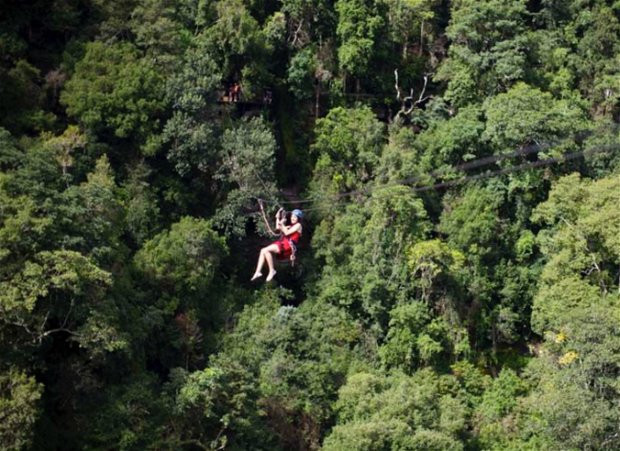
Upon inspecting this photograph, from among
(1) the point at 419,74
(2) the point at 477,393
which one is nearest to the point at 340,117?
(1) the point at 419,74

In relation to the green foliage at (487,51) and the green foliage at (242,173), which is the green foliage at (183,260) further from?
the green foliage at (487,51)

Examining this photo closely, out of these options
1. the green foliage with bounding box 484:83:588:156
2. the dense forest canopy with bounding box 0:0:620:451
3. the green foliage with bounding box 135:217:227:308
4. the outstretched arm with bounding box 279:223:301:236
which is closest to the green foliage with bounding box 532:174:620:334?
the dense forest canopy with bounding box 0:0:620:451

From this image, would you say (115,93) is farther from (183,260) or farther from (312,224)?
(312,224)

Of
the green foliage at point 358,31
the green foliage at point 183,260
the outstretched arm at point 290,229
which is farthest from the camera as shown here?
the green foliage at point 358,31

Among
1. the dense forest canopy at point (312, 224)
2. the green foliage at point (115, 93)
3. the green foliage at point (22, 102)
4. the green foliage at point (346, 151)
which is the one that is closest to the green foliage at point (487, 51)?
the dense forest canopy at point (312, 224)

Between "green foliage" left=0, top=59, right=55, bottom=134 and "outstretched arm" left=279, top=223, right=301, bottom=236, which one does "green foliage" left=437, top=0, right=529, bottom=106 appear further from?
"outstretched arm" left=279, top=223, right=301, bottom=236

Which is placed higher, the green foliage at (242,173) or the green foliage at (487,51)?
the green foliage at (487,51)

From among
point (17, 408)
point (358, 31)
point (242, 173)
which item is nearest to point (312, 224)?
point (242, 173)

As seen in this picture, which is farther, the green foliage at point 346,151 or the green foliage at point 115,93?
the green foliage at point 346,151
